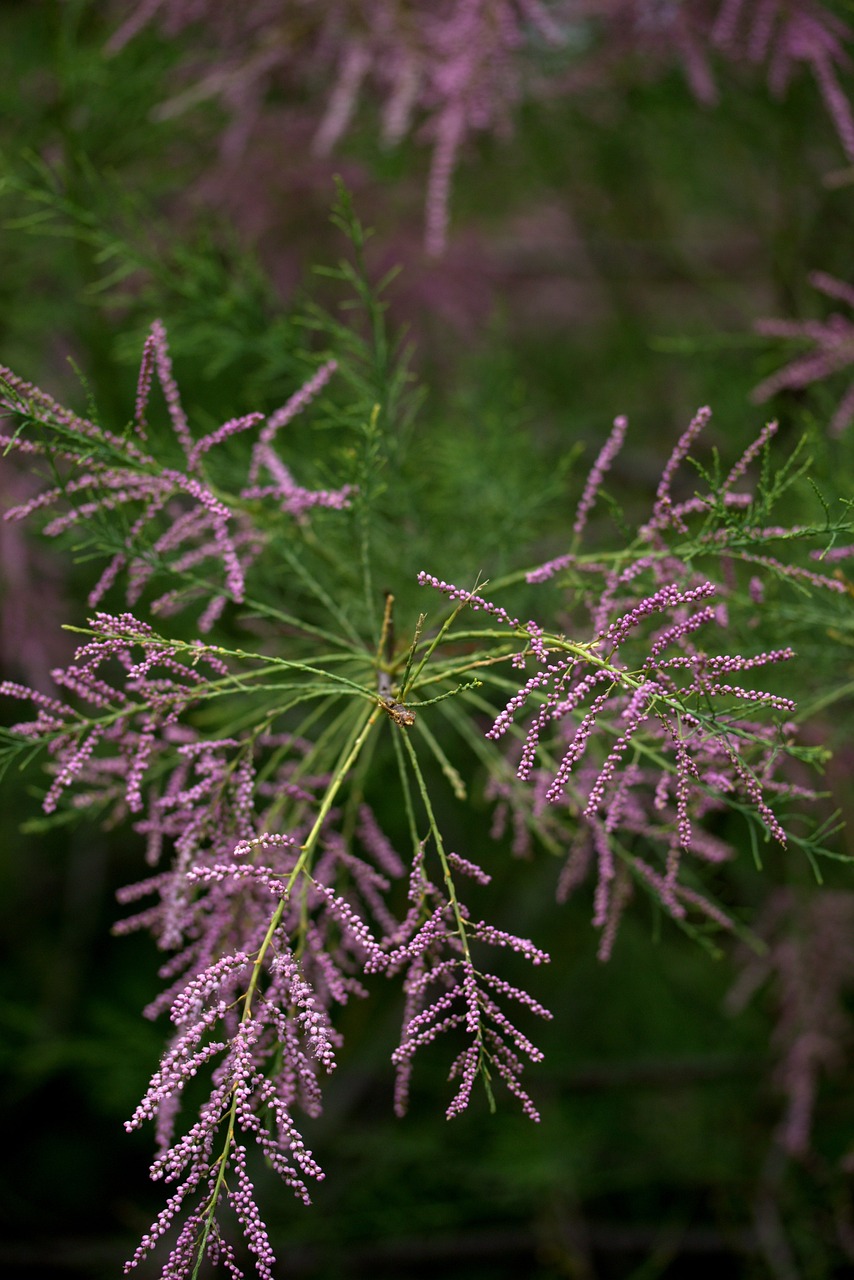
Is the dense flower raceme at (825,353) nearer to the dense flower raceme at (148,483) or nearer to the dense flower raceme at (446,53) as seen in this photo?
the dense flower raceme at (446,53)

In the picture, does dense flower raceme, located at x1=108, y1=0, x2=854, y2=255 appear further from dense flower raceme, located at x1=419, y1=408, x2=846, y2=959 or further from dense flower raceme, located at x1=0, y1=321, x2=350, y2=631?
dense flower raceme, located at x1=419, y1=408, x2=846, y2=959

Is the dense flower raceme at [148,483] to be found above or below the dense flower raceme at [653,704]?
above

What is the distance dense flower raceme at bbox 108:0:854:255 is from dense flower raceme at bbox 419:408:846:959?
3.11ft

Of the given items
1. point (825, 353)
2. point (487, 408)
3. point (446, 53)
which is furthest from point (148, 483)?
point (446, 53)

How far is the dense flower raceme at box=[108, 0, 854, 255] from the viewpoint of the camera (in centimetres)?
186

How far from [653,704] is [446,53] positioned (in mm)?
1587

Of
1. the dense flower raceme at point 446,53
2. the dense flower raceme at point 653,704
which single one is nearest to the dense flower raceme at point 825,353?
the dense flower raceme at point 446,53

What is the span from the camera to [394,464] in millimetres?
1396

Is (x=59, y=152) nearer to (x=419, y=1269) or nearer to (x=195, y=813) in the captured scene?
(x=195, y=813)

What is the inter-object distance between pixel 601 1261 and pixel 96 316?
2.74 metres

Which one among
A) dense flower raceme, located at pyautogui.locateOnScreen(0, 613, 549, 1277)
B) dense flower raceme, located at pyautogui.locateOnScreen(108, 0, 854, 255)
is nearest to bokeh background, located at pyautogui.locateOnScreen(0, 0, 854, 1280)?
dense flower raceme, located at pyautogui.locateOnScreen(108, 0, 854, 255)

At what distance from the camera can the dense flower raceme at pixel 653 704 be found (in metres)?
0.83

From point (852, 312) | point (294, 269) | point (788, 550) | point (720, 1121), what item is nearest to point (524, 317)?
point (294, 269)

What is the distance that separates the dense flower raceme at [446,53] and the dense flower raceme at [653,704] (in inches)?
37.3
